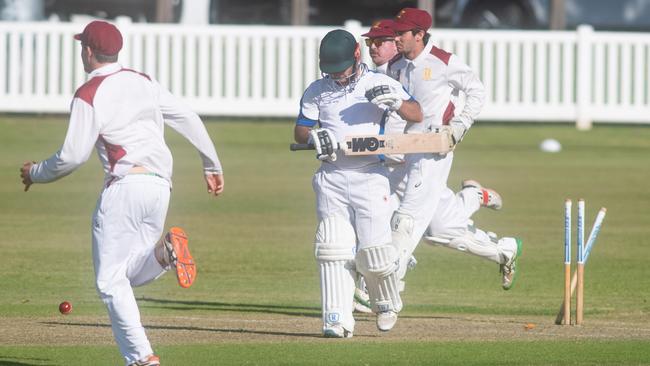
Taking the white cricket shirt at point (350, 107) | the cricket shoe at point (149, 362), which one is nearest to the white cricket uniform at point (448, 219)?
the white cricket shirt at point (350, 107)

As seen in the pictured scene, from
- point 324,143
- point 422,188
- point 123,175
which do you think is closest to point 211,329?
point 324,143

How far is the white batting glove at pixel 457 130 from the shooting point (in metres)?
10.4

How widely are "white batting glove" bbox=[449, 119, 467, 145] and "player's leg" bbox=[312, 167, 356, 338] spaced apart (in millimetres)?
1113

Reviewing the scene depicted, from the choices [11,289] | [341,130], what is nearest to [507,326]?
[341,130]

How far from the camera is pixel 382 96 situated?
9.31m

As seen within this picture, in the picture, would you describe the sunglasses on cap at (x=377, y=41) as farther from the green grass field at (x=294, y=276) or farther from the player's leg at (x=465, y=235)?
the green grass field at (x=294, y=276)

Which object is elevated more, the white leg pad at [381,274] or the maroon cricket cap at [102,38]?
the maroon cricket cap at [102,38]

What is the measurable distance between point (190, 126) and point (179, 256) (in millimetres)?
754

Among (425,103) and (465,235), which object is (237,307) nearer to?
(465,235)

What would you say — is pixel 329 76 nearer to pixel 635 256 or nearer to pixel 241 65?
pixel 635 256

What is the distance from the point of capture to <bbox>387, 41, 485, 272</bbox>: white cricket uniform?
10.7 meters

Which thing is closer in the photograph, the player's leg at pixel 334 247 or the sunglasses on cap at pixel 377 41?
the player's leg at pixel 334 247

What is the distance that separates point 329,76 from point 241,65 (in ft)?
50.6

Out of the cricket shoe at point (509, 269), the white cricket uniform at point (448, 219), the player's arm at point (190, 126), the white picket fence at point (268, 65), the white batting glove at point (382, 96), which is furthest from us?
the white picket fence at point (268, 65)
